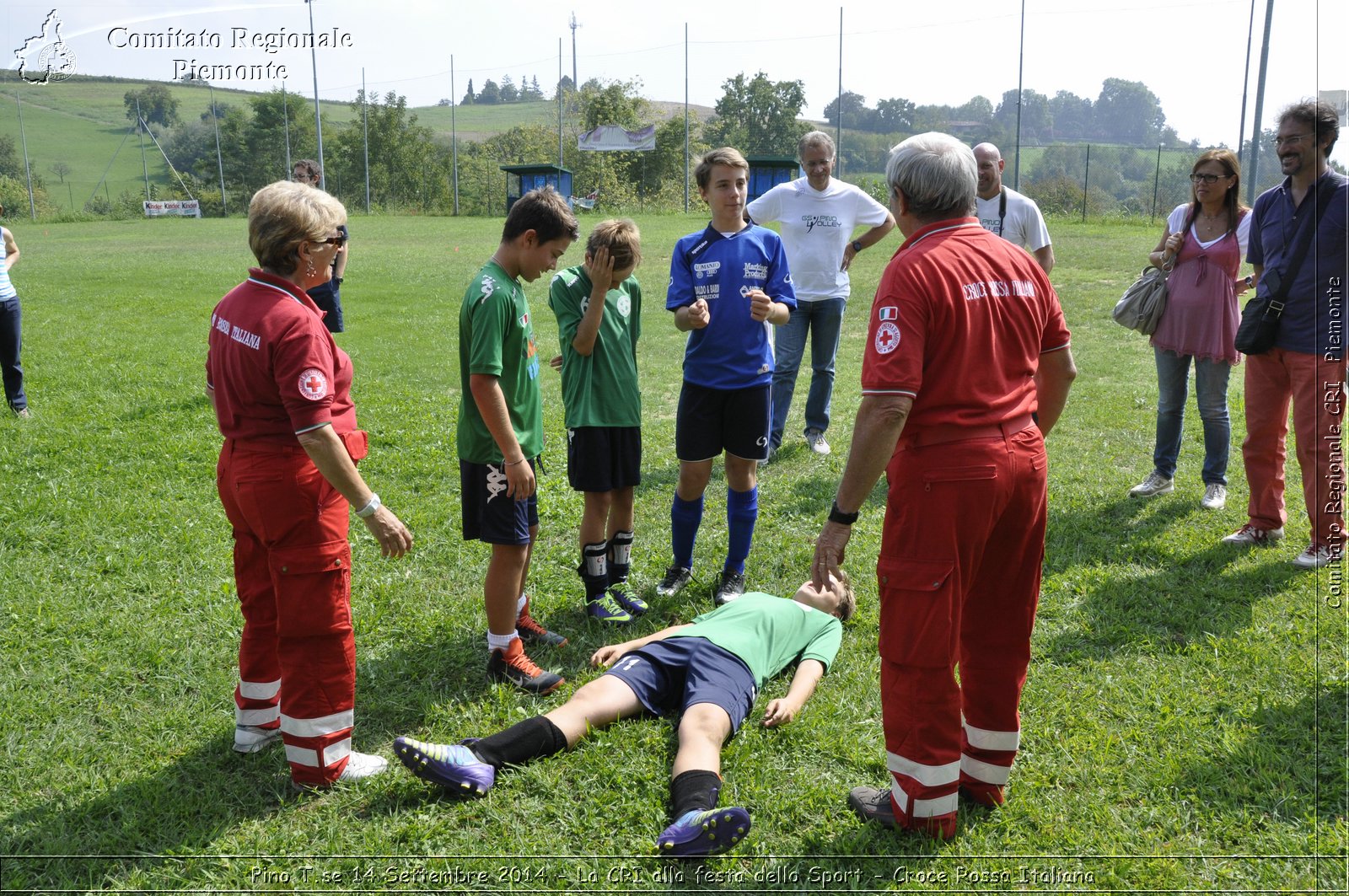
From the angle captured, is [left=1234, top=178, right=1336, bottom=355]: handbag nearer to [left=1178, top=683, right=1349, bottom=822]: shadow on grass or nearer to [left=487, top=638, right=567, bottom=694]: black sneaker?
[left=1178, top=683, right=1349, bottom=822]: shadow on grass

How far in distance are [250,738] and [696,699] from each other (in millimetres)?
1700

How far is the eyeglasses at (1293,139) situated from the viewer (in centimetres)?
470

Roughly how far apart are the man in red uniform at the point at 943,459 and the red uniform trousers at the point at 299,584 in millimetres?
1649

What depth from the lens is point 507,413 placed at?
11.8 ft

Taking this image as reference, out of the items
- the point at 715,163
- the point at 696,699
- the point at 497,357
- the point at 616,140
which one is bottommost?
the point at 696,699

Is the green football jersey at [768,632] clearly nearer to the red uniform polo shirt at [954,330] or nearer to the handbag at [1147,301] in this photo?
the red uniform polo shirt at [954,330]

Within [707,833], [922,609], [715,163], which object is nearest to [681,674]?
[707,833]

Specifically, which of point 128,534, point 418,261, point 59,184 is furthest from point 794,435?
point 59,184

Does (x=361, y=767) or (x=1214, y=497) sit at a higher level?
(x=1214, y=497)

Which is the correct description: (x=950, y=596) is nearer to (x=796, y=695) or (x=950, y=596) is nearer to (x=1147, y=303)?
(x=796, y=695)

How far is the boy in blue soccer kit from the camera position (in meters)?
4.76

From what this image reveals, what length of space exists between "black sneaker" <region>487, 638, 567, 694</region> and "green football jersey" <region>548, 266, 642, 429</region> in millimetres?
1147

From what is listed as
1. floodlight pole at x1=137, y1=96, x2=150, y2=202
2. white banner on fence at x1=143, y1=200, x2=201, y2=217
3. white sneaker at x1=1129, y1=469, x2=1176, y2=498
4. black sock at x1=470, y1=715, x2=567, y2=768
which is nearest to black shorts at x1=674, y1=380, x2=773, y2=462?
black sock at x1=470, y1=715, x2=567, y2=768

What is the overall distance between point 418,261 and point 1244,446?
2165 centimetres
